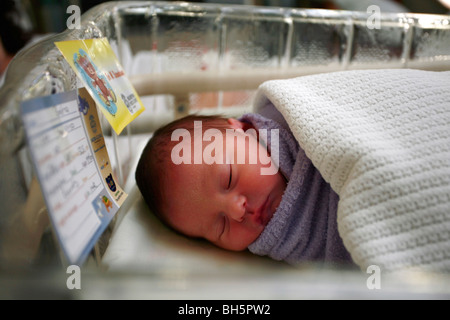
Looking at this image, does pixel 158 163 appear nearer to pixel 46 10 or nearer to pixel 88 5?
pixel 88 5

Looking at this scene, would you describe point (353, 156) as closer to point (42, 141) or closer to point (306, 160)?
point (306, 160)

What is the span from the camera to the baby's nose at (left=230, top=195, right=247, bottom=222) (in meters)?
0.54

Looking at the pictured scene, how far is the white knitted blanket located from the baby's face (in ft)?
0.35

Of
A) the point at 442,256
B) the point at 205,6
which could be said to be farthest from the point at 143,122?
the point at 442,256

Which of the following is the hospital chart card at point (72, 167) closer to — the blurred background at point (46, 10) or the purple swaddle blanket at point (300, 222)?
the purple swaddle blanket at point (300, 222)

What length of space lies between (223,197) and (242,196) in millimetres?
31

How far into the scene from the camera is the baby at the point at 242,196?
0.56 metres

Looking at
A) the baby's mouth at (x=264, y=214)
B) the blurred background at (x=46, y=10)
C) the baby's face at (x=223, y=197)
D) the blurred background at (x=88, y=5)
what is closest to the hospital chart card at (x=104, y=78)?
the baby's face at (x=223, y=197)

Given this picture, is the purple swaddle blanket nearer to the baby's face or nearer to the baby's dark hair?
the baby's face

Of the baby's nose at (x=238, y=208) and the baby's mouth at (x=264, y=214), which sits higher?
the baby's nose at (x=238, y=208)

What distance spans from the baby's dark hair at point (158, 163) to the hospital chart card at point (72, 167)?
0.10m

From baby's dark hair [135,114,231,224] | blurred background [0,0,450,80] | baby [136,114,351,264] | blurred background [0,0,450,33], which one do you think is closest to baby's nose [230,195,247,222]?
baby [136,114,351,264]

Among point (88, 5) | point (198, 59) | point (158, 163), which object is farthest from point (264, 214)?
point (88, 5)

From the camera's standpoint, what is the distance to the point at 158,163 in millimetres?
598
